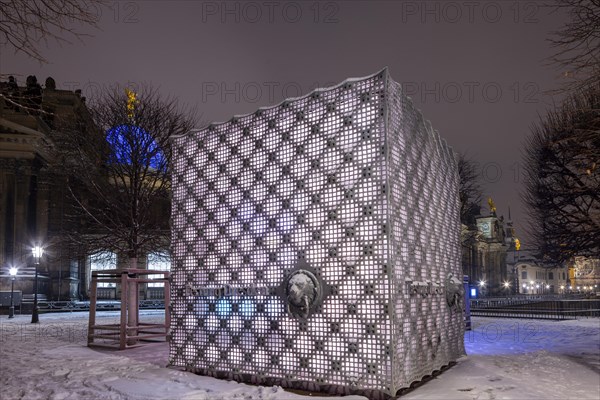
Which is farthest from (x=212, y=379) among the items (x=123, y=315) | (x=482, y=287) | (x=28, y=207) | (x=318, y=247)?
(x=482, y=287)

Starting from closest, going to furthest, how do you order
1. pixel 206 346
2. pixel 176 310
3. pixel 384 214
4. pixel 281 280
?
1. pixel 384 214
2. pixel 281 280
3. pixel 206 346
4. pixel 176 310

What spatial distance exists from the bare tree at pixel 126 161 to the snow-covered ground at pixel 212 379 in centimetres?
777

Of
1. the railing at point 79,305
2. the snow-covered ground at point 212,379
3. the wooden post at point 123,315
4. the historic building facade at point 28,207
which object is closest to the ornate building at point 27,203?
the historic building facade at point 28,207

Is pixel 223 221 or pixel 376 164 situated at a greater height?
pixel 376 164

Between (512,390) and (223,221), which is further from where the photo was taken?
(223,221)

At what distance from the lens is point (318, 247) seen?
33.3 feet

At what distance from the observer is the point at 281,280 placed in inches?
419

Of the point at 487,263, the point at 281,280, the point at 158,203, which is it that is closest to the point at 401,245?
the point at 281,280

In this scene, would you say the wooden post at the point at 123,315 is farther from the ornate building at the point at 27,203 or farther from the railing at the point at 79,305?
the ornate building at the point at 27,203

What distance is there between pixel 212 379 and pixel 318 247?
3703 mm

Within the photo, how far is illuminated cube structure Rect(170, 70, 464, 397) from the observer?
943cm

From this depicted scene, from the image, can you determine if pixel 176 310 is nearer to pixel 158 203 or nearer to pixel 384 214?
pixel 384 214

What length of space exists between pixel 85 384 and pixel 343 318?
553 centimetres

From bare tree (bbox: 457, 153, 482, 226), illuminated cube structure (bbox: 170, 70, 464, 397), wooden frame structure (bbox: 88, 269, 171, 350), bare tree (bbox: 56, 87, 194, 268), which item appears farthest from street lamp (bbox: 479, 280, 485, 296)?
illuminated cube structure (bbox: 170, 70, 464, 397)
